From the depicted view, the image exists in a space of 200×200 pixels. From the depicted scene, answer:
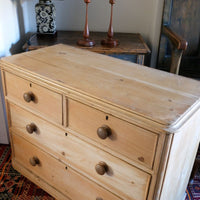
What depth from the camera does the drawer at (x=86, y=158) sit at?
94 centimetres

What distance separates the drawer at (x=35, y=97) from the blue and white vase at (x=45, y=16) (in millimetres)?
720

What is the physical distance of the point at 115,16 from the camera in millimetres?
1984

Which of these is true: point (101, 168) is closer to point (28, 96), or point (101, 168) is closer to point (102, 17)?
point (28, 96)

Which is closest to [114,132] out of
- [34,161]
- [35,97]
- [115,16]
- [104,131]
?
[104,131]

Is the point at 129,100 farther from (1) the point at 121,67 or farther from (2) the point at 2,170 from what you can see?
(2) the point at 2,170

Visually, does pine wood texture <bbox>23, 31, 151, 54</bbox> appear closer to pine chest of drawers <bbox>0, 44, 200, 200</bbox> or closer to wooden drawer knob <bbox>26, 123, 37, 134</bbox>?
pine chest of drawers <bbox>0, 44, 200, 200</bbox>

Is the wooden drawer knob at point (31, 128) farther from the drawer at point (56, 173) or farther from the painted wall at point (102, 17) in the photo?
the painted wall at point (102, 17)

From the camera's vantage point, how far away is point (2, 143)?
5.72 feet

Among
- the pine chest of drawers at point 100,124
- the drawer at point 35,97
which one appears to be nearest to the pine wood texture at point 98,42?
the pine chest of drawers at point 100,124

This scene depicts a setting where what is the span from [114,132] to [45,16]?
1204 millimetres

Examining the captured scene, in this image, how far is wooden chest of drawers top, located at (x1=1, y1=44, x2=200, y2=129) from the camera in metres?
0.84

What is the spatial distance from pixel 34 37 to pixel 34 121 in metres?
0.83

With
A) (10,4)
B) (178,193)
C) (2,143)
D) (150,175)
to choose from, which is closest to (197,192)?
(178,193)

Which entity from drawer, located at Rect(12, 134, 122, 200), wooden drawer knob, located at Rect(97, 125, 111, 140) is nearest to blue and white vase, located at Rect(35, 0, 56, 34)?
drawer, located at Rect(12, 134, 122, 200)
